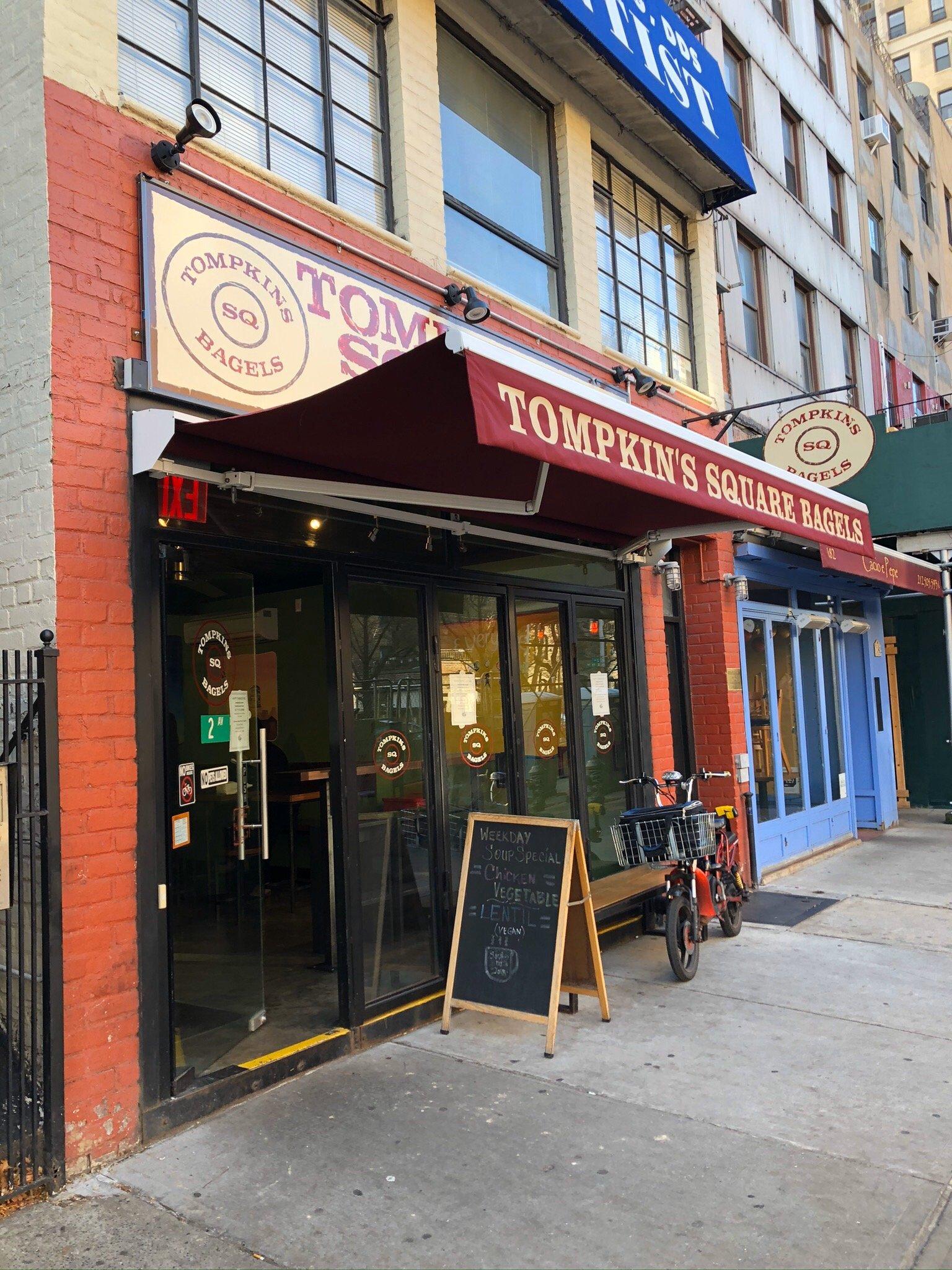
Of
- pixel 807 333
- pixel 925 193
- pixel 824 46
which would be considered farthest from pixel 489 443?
pixel 925 193

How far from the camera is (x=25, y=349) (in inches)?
165

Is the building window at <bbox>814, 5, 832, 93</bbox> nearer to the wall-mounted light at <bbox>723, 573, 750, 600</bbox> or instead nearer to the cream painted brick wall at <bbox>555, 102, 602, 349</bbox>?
the cream painted brick wall at <bbox>555, 102, 602, 349</bbox>

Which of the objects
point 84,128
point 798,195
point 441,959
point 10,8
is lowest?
point 441,959

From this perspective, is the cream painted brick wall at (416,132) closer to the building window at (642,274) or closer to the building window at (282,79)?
the building window at (282,79)

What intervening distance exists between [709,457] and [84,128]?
11.5ft

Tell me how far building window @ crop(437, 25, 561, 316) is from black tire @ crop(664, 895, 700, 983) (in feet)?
14.6

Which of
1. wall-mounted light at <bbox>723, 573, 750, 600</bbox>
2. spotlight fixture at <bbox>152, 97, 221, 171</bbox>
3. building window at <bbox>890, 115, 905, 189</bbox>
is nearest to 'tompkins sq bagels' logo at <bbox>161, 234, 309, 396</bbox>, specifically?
spotlight fixture at <bbox>152, 97, 221, 171</bbox>

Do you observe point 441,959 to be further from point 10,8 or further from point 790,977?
point 10,8

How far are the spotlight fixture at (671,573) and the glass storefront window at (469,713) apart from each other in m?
2.36

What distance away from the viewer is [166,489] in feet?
14.4

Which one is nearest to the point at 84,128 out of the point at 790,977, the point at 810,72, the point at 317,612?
the point at 317,612

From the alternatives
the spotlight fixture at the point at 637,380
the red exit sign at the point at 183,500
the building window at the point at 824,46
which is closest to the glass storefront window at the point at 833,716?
the spotlight fixture at the point at 637,380

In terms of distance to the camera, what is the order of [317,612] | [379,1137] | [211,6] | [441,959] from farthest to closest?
1. [317,612]
2. [441,959]
3. [211,6]
4. [379,1137]

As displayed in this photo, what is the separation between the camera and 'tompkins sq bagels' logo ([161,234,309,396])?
4586 millimetres
